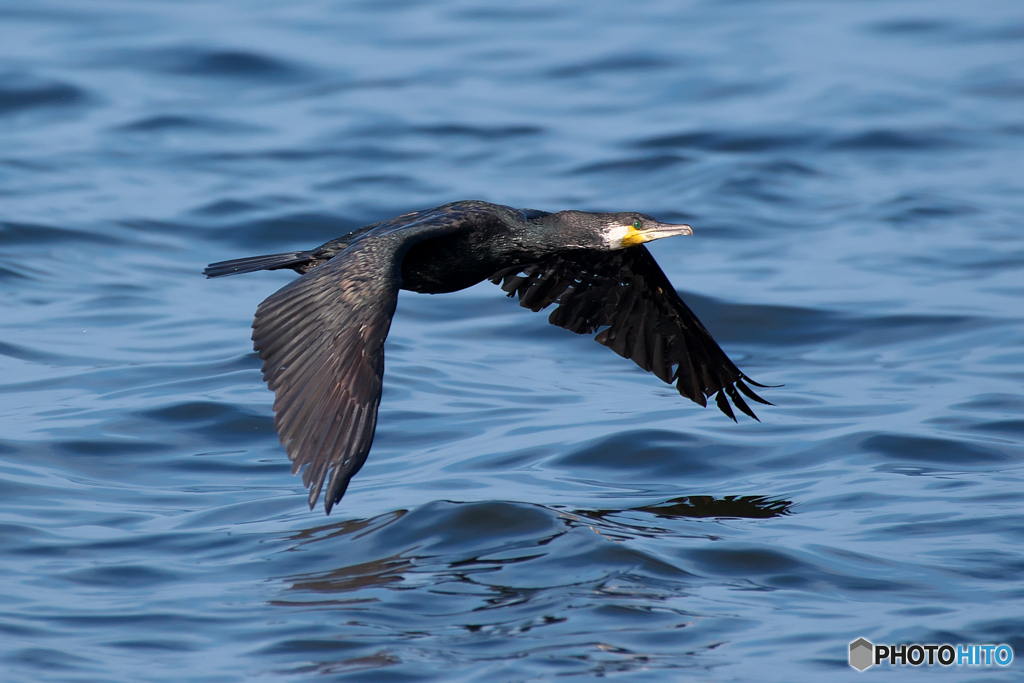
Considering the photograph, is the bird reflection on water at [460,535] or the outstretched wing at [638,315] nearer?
the bird reflection on water at [460,535]

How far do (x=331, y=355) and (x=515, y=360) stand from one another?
400 centimetres

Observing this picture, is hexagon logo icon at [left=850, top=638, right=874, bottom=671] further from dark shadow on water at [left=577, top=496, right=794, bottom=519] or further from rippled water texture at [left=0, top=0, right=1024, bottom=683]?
dark shadow on water at [left=577, top=496, right=794, bottom=519]

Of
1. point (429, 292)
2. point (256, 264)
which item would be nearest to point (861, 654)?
point (429, 292)

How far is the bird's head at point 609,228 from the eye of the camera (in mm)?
6398

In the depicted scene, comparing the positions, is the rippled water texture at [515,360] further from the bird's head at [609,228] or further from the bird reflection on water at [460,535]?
the bird's head at [609,228]

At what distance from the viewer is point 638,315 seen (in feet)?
23.9

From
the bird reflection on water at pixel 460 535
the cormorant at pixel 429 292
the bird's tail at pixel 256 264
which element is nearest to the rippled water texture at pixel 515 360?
the bird reflection on water at pixel 460 535

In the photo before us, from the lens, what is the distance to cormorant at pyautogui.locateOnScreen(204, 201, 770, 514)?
16.4 feet

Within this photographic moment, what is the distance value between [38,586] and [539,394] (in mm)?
3803

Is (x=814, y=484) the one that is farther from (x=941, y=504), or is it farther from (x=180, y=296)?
(x=180, y=296)

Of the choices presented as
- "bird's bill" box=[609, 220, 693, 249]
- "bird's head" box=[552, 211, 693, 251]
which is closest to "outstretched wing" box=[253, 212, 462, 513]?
"bird's head" box=[552, 211, 693, 251]

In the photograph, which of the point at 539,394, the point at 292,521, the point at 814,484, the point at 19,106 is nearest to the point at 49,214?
the point at 19,106

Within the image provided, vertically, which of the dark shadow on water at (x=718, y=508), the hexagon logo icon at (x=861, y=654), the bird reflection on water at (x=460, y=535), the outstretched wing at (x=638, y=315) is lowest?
the dark shadow on water at (x=718, y=508)

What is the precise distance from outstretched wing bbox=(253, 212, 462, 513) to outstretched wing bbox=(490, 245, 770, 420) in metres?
1.70
